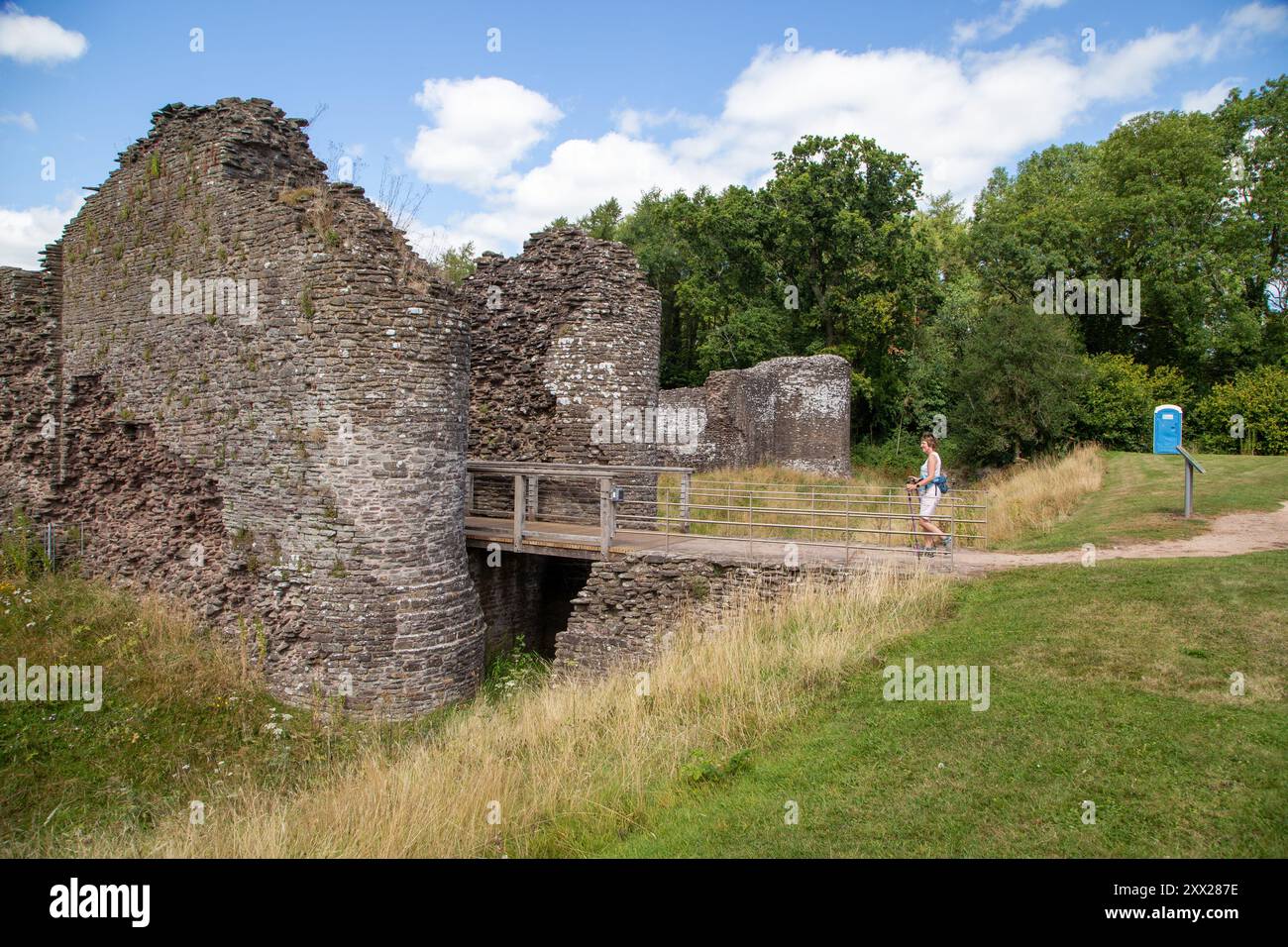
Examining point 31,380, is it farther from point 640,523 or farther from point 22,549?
point 640,523

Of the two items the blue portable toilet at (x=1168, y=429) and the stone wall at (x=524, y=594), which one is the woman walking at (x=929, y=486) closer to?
the blue portable toilet at (x=1168, y=429)

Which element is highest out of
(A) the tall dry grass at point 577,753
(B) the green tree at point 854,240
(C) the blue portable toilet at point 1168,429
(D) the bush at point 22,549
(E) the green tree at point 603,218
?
(E) the green tree at point 603,218

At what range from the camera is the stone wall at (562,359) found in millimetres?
14969

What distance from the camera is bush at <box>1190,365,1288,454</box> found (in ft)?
77.9

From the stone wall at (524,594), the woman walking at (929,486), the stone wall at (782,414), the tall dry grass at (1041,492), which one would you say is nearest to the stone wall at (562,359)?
the stone wall at (524,594)

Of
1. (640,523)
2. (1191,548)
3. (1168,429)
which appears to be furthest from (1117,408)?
(640,523)

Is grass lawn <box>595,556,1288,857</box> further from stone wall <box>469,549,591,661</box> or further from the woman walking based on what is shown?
stone wall <box>469,549,591,661</box>

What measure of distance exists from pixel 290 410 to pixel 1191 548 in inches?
482

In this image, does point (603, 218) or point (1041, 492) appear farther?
point (603, 218)

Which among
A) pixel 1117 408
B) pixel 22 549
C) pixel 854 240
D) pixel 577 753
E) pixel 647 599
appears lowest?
pixel 577 753

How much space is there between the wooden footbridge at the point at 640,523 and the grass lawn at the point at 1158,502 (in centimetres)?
143

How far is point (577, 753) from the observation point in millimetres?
7285

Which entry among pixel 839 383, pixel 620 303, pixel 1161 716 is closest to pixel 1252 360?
pixel 839 383

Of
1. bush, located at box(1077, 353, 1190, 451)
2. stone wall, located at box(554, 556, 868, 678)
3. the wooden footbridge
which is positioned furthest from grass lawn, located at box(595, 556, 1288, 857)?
bush, located at box(1077, 353, 1190, 451)
